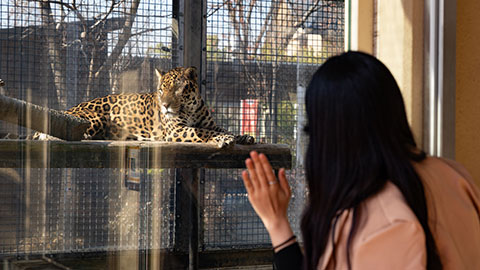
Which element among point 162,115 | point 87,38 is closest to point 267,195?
point 87,38

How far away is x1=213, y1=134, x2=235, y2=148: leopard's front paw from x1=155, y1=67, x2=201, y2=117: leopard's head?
166mm

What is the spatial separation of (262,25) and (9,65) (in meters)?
0.78

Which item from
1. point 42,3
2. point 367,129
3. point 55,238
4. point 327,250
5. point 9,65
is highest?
point 42,3

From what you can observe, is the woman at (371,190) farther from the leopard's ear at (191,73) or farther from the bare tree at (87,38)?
the leopard's ear at (191,73)

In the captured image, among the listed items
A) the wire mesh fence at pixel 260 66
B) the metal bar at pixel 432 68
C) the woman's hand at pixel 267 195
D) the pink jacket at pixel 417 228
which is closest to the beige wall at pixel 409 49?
the metal bar at pixel 432 68

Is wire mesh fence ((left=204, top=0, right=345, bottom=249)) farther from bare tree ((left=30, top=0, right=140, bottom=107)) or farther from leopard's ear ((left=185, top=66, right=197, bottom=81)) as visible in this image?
bare tree ((left=30, top=0, right=140, bottom=107))

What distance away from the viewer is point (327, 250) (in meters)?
0.51

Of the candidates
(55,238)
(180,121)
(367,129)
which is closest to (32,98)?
(55,238)

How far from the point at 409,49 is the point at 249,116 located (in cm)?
71

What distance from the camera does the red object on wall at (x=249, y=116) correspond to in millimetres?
1467

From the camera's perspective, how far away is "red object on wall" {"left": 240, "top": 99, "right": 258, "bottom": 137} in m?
1.47

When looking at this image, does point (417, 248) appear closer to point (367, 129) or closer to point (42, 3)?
point (367, 129)

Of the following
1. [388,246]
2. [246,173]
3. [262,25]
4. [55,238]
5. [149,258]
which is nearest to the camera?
[388,246]

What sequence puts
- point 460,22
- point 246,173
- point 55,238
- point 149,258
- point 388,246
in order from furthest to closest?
point 149,258 < point 55,238 < point 460,22 < point 246,173 < point 388,246
